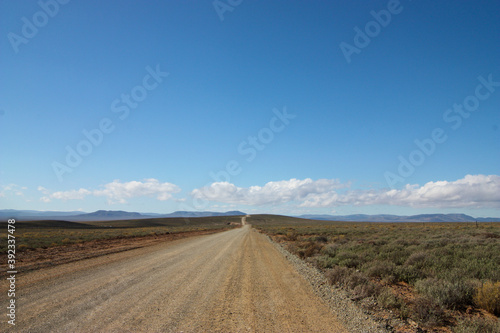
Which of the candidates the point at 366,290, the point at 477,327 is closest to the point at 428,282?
the point at 366,290

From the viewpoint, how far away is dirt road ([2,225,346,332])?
569cm

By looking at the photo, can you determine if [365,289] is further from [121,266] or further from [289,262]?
[121,266]

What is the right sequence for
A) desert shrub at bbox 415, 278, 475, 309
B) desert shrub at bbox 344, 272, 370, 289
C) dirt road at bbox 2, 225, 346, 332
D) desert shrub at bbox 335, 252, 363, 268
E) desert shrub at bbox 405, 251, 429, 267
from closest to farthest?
dirt road at bbox 2, 225, 346, 332
desert shrub at bbox 415, 278, 475, 309
desert shrub at bbox 344, 272, 370, 289
desert shrub at bbox 405, 251, 429, 267
desert shrub at bbox 335, 252, 363, 268

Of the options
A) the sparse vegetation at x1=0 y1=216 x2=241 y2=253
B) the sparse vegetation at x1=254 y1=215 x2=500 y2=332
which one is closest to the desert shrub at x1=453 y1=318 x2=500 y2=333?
the sparse vegetation at x1=254 y1=215 x2=500 y2=332

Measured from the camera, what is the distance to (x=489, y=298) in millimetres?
6594

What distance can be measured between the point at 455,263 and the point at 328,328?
7.60 metres

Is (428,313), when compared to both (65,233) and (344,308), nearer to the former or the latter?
(344,308)

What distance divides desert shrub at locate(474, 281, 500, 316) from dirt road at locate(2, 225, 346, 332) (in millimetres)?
3774

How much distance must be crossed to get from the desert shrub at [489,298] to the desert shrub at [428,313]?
3.45 ft

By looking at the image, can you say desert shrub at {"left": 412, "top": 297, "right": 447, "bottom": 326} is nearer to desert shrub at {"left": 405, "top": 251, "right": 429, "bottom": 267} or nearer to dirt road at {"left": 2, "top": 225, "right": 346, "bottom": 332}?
dirt road at {"left": 2, "top": 225, "right": 346, "bottom": 332}

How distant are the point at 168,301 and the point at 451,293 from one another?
7295mm

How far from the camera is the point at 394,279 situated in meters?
9.51

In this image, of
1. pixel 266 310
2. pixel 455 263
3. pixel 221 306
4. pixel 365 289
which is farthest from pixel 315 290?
pixel 455 263

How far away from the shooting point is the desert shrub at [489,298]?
257 inches
